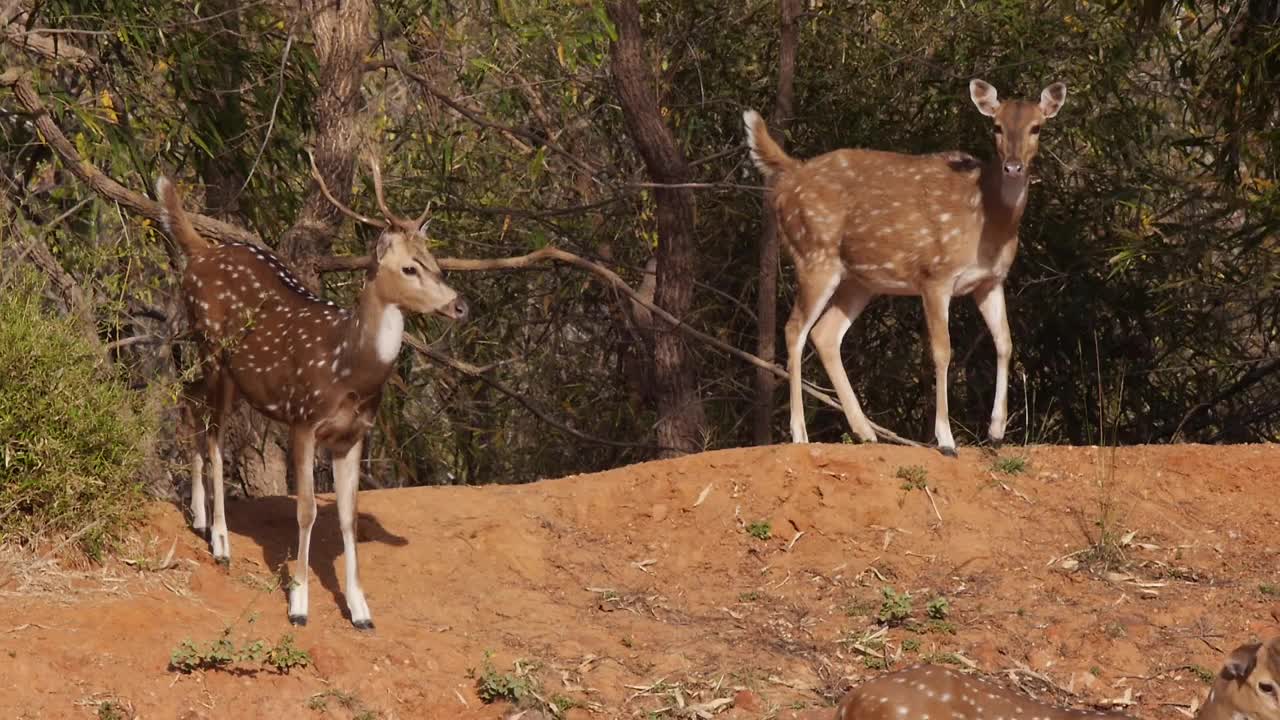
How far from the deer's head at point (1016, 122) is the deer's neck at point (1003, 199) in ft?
0.11

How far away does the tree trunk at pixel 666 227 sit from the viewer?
41.7ft

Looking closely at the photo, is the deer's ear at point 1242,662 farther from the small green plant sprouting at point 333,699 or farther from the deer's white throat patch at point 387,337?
the deer's white throat patch at point 387,337

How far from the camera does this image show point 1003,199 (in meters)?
11.3

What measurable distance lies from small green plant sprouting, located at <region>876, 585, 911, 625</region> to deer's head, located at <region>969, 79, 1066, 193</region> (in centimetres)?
293

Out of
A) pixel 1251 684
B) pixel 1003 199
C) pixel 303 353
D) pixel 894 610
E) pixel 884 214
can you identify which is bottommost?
pixel 894 610

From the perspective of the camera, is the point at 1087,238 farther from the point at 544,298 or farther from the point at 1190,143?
the point at 544,298

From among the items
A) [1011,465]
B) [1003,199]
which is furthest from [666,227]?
[1011,465]

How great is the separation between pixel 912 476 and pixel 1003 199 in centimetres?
192

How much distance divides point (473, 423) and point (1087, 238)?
5875 mm

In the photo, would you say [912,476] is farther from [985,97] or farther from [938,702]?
[938,702]

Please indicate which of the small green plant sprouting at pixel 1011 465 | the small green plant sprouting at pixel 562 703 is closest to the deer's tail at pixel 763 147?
the small green plant sprouting at pixel 1011 465

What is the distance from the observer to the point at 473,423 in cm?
1656

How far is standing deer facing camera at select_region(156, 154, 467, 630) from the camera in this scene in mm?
8977

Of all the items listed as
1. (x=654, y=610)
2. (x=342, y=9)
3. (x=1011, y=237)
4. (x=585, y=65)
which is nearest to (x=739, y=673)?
(x=654, y=610)
